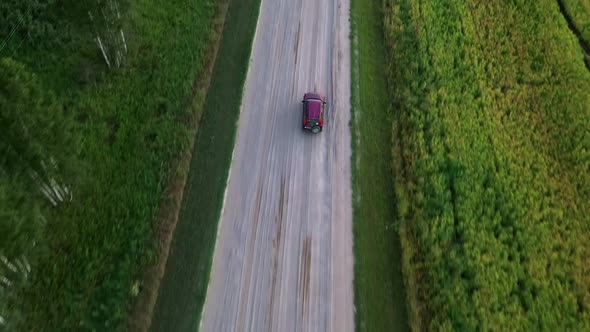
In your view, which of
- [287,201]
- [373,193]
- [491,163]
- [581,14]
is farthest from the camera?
[581,14]

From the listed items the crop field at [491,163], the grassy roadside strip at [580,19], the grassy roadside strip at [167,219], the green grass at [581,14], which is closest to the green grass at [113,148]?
the grassy roadside strip at [167,219]

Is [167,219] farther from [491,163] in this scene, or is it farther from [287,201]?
[491,163]

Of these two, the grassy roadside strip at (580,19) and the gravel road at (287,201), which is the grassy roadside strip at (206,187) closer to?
the gravel road at (287,201)

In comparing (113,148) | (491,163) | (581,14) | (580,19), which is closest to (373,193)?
(491,163)

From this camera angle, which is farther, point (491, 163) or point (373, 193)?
point (491, 163)

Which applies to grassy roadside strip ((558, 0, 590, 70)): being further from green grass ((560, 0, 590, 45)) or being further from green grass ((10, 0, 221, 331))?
green grass ((10, 0, 221, 331))

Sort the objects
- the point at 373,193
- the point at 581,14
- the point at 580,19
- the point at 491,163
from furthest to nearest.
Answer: the point at 581,14 < the point at 580,19 < the point at 491,163 < the point at 373,193

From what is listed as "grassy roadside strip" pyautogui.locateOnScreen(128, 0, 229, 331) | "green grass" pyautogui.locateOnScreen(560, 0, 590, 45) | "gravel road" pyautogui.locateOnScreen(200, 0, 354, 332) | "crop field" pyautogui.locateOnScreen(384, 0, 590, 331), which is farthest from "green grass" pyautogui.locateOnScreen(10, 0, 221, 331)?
"green grass" pyautogui.locateOnScreen(560, 0, 590, 45)
